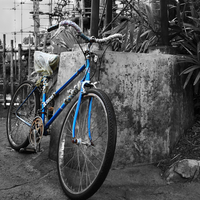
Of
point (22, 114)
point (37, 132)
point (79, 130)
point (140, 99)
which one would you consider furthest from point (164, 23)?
point (22, 114)

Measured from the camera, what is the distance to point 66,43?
11.5 feet

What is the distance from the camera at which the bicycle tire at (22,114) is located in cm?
332

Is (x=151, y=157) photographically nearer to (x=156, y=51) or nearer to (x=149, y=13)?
(x=156, y=51)

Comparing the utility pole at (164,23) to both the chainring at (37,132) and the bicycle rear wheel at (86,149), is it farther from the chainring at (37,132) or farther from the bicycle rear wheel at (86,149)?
the chainring at (37,132)

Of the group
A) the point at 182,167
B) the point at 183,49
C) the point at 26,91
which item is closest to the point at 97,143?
the point at 182,167

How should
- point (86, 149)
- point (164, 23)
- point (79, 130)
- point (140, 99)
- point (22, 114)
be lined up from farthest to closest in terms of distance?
1. point (22, 114)
2. point (164, 23)
3. point (140, 99)
4. point (86, 149)
5. point (79, 130)

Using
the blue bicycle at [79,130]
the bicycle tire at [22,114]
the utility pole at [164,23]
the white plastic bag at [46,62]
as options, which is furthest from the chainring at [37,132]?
the utility pole at [164,23]

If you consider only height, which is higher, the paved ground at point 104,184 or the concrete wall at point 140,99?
the concrete wall at point 140,99

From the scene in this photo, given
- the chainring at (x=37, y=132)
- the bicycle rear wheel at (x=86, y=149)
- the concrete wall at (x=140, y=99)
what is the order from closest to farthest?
the bicycle rear wheel at (x=86, y=149) → the concrete wall at (x=140, y=99) → the chainring at (x=37, y=132)

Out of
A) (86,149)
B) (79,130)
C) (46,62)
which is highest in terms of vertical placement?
(46,62)

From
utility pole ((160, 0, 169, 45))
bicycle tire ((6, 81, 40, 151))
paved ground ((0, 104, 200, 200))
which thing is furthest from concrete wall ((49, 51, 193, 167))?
bicycle tire ((6, 81, 40, 151))

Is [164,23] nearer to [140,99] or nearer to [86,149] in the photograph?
[140,99]

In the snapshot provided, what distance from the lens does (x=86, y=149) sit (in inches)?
103

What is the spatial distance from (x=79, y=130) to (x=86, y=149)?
0.26 m
